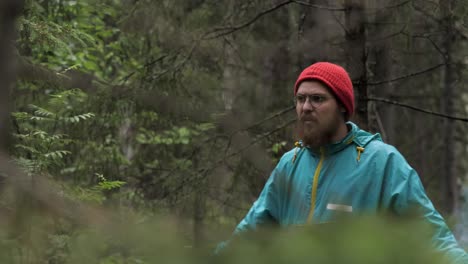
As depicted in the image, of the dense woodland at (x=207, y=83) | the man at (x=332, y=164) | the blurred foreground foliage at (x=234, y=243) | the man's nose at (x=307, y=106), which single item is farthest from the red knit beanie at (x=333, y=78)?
the blurred foreground foliage at (x=234, y=243)

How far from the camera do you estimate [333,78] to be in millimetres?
4074

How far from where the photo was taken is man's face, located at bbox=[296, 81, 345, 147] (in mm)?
3945

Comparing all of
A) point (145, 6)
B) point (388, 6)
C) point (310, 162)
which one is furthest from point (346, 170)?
point (145, 6)

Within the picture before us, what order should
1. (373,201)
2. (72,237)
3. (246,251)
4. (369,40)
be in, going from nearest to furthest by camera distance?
(246,251) < (72,237) < (373,201) < (369,40)

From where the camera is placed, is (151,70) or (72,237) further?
(151,70)

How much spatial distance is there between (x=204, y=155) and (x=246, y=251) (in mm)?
7284

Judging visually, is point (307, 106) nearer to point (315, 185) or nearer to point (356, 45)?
point (315, 185)

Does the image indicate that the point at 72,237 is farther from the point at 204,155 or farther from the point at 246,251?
the point at 204,155

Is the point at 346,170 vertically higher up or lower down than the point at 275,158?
higher up

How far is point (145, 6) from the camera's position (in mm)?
8688

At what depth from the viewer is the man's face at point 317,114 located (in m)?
3.95

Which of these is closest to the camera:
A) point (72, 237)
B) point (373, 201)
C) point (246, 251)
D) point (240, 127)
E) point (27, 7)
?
point (246, 251)

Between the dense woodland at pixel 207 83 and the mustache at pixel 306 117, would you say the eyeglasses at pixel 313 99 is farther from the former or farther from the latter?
the dense woodland at pixel 207 83

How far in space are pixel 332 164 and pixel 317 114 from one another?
→ 13.3 inches
